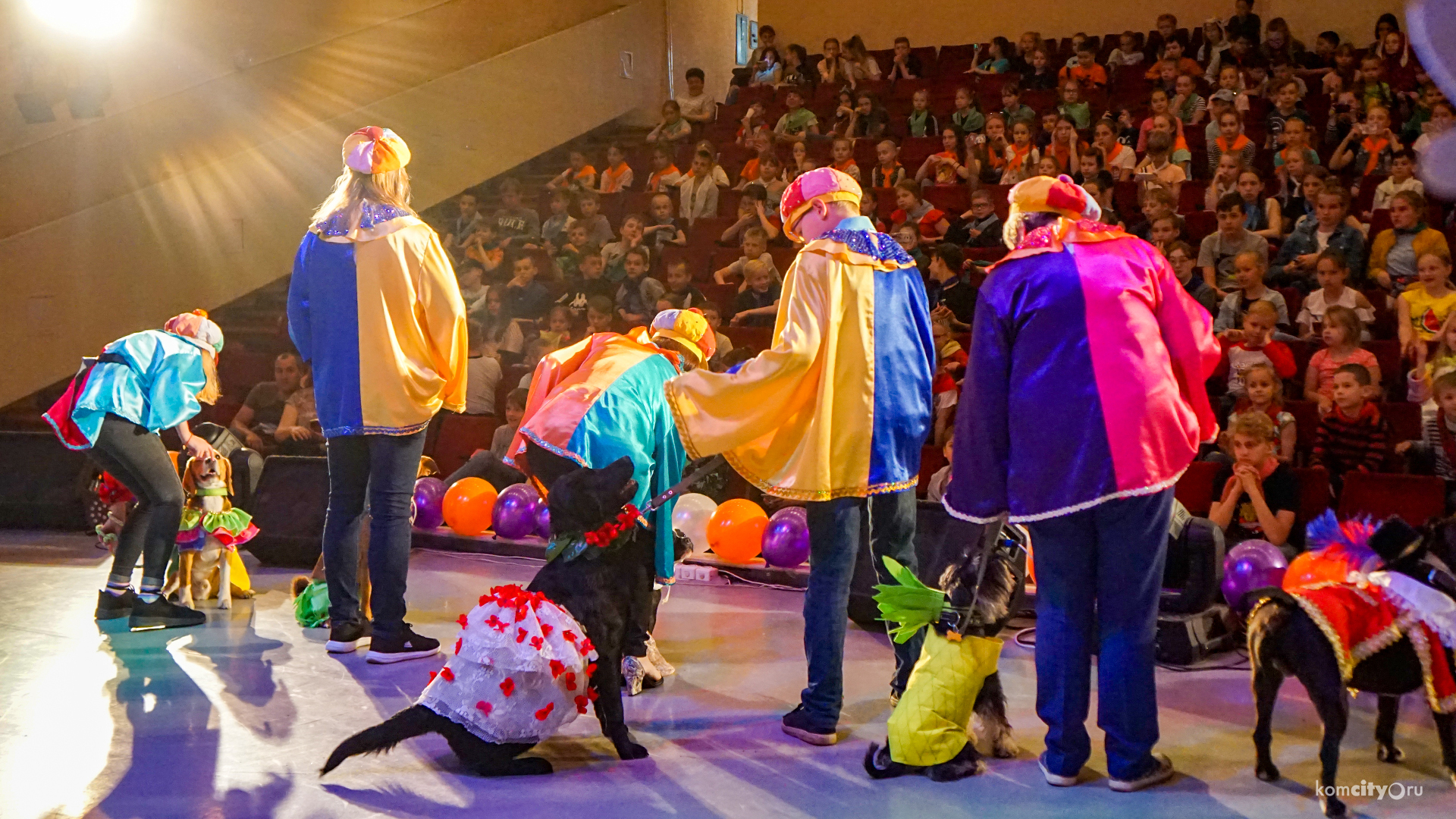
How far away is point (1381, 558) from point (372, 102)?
8982mm

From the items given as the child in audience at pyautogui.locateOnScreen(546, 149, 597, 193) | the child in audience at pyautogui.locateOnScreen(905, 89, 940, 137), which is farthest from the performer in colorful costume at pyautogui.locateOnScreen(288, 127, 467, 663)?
the child in audience at pyautogui.locateOnScreen(905, 89, 940, 137)

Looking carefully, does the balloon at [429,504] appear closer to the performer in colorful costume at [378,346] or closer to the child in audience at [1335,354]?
the performer in colorful costume at [378,346]

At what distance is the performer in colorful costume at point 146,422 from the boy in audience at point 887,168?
5512 mm

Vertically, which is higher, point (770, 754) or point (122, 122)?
point (122, 122)

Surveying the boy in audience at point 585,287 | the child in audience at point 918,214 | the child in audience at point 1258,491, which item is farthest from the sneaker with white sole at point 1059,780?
the child in audience at point 918,214

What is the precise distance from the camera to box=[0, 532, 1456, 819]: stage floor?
284 cm

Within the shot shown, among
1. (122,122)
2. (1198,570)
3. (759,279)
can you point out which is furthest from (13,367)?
(1198,570)

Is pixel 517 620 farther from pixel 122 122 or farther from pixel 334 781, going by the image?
pixel 122 122

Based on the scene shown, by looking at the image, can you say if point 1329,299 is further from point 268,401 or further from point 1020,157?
point 268,401

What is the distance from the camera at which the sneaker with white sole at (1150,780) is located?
2.92 meters

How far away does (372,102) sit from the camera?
33.2 ft

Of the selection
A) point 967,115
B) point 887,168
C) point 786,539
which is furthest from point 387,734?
point 967,115

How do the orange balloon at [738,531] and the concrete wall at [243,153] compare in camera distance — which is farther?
the concrete wall at [243,153]

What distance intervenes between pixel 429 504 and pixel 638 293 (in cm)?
238
